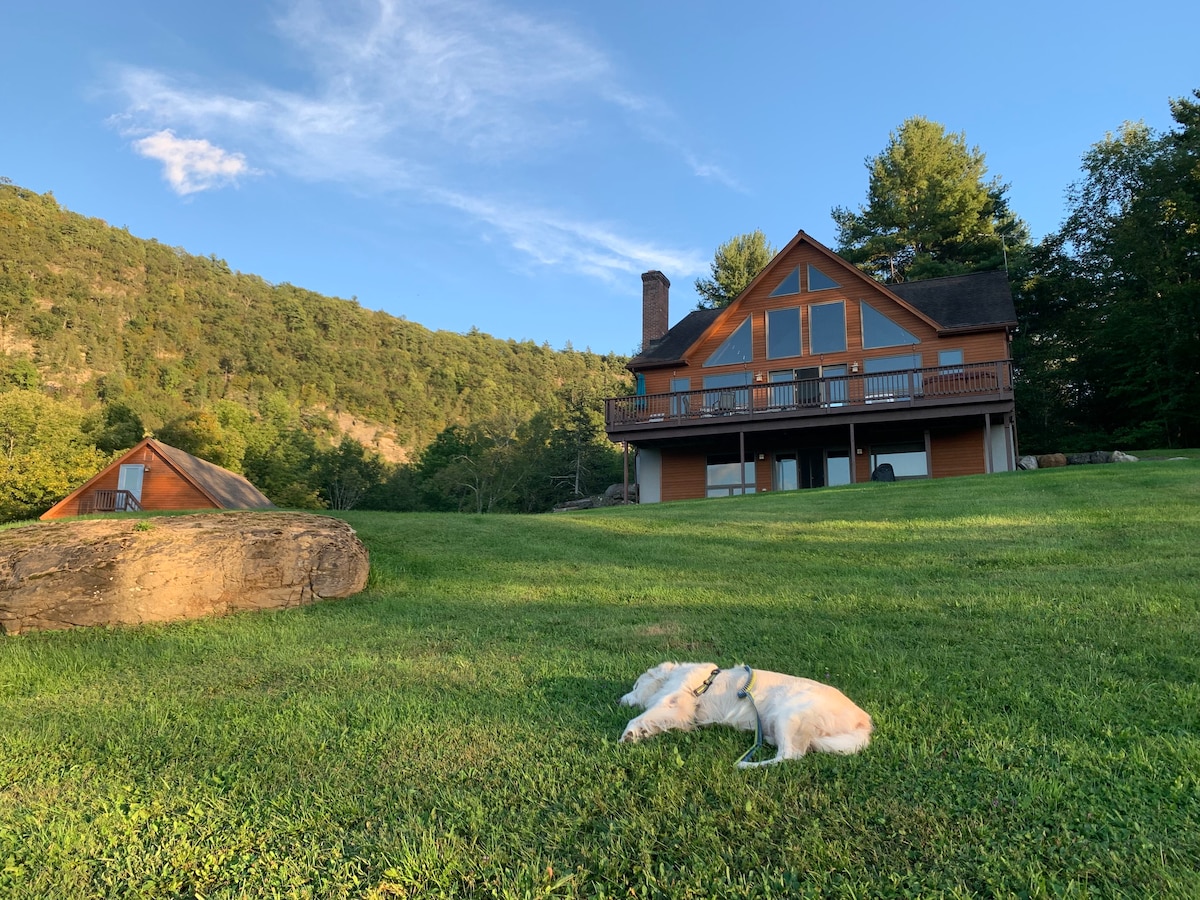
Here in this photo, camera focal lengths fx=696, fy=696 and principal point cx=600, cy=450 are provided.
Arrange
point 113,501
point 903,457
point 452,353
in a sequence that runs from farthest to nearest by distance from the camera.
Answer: point 452,353 → point 113,501 → point 903,457

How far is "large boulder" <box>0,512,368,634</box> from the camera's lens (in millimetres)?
5719

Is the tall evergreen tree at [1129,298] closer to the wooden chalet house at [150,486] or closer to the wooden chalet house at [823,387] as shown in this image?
the wooden chalet house at [823,387]

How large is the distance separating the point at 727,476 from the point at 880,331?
249 inches

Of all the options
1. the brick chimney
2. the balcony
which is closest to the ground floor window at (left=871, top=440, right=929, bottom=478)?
the balcony

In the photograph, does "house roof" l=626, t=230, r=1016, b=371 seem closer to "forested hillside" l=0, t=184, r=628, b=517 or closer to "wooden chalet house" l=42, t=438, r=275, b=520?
"wooden chalet house" l=42, t=438, r=275, b=520

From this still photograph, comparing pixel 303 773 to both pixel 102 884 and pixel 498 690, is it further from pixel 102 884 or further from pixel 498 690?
pixel 498 690

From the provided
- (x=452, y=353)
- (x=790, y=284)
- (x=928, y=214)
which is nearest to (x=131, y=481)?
(x=790, y=284)

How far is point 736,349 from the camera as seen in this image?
73.5 ft

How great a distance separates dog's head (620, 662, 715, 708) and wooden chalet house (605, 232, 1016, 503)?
1645 cm

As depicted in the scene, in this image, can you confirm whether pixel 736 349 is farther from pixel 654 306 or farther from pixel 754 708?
pixel 754 708

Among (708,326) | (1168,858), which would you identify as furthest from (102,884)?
(708,326)

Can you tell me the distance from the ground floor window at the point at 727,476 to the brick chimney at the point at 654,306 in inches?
218

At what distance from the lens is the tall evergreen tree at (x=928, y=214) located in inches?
1287

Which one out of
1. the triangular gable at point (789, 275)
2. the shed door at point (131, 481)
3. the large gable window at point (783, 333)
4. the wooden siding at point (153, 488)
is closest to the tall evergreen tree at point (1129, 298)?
the triangular gable at point (789, 275)
